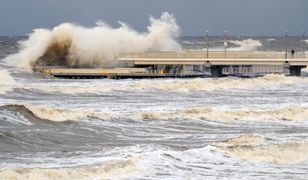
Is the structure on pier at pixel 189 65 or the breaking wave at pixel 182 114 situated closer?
the breaking wave at pixel 182 114

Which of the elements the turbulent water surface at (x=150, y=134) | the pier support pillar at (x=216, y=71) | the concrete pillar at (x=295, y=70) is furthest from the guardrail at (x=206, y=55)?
the turbulent water surface at (x=150, y=134)

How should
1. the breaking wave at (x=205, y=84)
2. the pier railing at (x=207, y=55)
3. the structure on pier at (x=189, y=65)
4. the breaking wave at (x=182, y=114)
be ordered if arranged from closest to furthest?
1. the breaking wave at (x=182, y=114)
2. the breaking wave at (x=205, y=84)
3. the structure on pier at (x=189, y=65)
4. the pier railing at (x=207, y=55)

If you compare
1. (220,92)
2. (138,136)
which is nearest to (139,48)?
(220,92)

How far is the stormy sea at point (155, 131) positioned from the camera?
59.5ft

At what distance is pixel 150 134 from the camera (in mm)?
24891

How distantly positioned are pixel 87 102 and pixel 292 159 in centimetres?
1721

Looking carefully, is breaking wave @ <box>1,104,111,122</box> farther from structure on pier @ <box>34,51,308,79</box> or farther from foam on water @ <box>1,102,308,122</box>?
structure on pier @ <box>34,51,308,79</box>

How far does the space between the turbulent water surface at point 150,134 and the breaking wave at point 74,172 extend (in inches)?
0.8

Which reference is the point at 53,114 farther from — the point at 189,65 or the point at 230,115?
the point at 189,65

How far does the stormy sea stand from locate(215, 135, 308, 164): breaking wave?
0.03 m

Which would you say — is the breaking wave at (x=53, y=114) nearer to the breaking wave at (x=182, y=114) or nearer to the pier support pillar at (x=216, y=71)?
the breaking wave at (x=182, y=114)

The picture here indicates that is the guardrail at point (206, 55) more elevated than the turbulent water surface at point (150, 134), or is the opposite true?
the guardrail at point (206, 55)

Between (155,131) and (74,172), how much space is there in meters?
8.90

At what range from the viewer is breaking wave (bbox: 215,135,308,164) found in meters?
20.1
